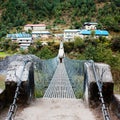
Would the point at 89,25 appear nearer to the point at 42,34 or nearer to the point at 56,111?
the point at 42,34

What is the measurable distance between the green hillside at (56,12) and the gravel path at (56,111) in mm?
37132

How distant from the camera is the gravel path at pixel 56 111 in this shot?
3.53 meters

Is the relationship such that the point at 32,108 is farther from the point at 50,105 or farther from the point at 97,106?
the point at 97,106

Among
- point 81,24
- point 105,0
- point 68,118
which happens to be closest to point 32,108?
point 68,118

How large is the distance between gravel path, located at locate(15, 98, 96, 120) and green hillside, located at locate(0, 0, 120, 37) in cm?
3713

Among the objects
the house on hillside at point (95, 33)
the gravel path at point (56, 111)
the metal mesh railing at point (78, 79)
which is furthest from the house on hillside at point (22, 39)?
the gravel path at point (56, 111)

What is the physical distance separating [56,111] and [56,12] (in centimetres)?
4538

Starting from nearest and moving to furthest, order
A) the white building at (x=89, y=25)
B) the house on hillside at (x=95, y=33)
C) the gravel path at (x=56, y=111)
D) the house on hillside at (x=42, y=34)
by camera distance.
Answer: the gravel path at (x=56, y=111)
the house on hillside at (x=95, y=33)
the house on hillside at (x=42, y=34)
the white building at (x=89, y=25)

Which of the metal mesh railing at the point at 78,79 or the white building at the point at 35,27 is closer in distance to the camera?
the metal mesh railing at the point at 78,79

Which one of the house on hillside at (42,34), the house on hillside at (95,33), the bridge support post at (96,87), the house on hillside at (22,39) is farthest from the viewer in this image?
the house on hillside at (42,34)

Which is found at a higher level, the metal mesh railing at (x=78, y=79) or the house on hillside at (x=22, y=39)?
the metal mesh railing at (x=78, y=79)

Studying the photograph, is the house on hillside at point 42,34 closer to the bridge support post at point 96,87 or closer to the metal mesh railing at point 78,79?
the metal mesh railing at point 78,79

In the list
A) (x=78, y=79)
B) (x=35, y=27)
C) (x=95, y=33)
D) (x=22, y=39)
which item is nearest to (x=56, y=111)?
(x=78, y=79)

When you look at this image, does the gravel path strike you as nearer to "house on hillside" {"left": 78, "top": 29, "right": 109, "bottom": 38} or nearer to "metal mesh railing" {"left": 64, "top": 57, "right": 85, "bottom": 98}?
"metal mesh railing" {"left": 64, "top": 57, "right": 85, "bottom": 98}
